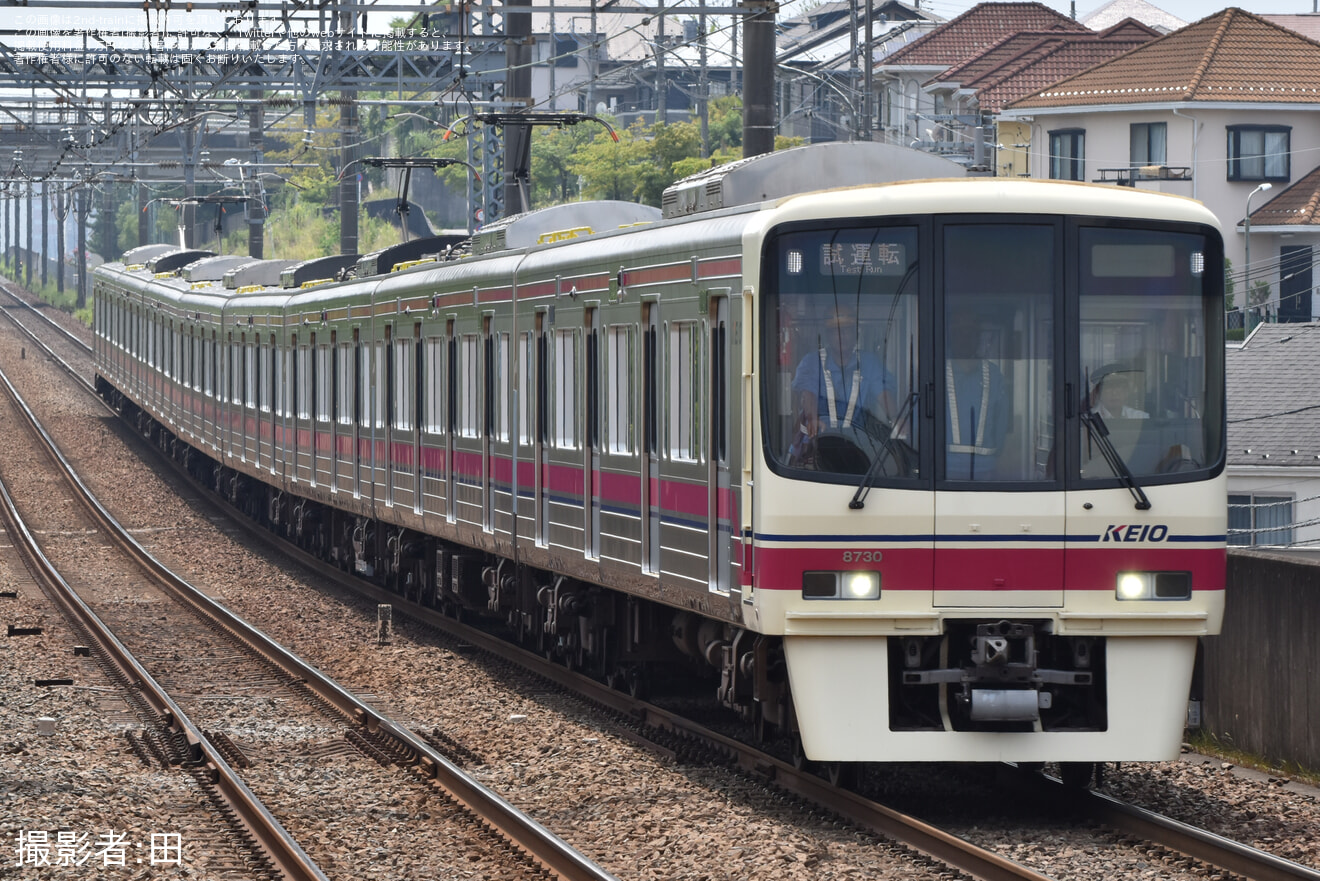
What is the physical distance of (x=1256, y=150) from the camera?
147ft

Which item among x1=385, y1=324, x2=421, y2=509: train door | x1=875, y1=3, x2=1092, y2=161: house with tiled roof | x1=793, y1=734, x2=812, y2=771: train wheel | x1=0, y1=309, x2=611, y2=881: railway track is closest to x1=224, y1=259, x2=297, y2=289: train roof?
x1=0, y1=309, x2=611, y2=881: railway track

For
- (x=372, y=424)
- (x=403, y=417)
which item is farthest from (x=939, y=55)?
(x=403, y=417)

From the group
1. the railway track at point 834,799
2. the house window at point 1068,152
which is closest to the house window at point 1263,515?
the railway track at point 834,799

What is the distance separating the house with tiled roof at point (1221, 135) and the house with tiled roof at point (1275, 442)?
17.4 meters

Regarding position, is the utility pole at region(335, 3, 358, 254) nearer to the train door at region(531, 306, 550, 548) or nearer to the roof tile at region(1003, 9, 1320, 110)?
the train door at region(531, 306, 550, 548)

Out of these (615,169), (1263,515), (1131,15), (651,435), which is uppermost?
(1131,15)

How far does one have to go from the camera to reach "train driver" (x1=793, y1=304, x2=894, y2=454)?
354 inches

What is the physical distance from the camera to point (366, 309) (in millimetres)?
19016

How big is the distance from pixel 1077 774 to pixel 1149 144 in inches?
1468

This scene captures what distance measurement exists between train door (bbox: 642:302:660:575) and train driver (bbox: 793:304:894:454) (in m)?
1.92

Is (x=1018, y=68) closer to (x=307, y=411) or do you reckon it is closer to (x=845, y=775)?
(x=307, y=411)

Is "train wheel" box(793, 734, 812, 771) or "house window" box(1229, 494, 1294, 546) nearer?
"train wheel" box(793, 734, 812, 771)

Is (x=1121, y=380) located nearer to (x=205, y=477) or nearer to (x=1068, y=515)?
(x=1068, y=515)

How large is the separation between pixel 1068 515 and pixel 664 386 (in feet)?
8.29
